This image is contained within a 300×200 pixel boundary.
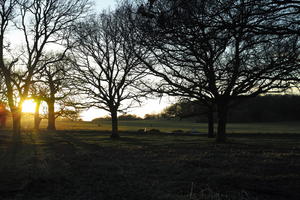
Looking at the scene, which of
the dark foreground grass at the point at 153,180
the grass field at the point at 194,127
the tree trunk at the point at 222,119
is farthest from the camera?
the grass field at the point at 194,127

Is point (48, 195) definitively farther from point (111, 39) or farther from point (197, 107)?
point (197, 107)

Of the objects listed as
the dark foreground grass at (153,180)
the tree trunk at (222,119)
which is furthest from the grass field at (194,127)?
the dark foreground grass at (153,180)

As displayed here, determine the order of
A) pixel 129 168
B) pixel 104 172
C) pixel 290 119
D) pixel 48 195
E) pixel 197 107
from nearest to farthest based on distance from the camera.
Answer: pixel 48 195 → pixel 104 172 → pixel 129 168 → pixel 197 107 → pixel 290 119

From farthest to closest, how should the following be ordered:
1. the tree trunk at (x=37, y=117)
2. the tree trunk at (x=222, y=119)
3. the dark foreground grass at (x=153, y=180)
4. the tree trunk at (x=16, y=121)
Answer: the tree trunk at (x=37, y=117) → the tree trunk at (x=16, y=121) → the tree trunk at (x=222, y=119) → the dark foreground grass at (x=153, y=180)

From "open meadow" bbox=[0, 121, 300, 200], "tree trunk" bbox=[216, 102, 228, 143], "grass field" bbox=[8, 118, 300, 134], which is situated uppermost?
"tree trunk" bbox=[216, 102, 228, 143]

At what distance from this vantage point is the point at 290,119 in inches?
3009

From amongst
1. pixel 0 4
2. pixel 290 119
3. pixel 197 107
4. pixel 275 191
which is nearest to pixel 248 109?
pixel 290 119

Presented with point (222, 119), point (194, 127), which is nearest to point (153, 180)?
point (222, 119)

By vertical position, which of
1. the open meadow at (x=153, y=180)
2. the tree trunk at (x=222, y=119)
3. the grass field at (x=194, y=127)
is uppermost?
the tree trunk at (x=222, y=119)

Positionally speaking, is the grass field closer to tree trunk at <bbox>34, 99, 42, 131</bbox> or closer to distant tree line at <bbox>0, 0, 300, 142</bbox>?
tree trunk at <bbox>34, 99, 42, 131</bbox>

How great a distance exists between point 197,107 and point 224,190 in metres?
27.5

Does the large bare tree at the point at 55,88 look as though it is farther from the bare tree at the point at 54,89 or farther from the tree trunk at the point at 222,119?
the tree trunk at the point at 222,119

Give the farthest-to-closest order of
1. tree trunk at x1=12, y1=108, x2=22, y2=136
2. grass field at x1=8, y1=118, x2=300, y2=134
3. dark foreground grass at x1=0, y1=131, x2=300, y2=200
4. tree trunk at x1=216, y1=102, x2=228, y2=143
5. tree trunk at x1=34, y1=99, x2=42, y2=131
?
grass field at x1=8, y1=118, x2=300, y2=134, tree trunk at x1=34, y1=99, x2=42, y2=131, tree trunk at x1=12, y1=108, x2=22, y2=136, tree trunk at x1=216, y1=102, x2=228, y2=143, dark foreground grass at x1=0, y1=131, x2=300, y2=200

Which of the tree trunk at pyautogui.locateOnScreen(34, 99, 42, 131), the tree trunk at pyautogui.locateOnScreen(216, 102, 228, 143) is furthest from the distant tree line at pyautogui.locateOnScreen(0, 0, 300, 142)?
the tree trunk at pyautogui.locateOnScreen(34, 99, 42, 131)
